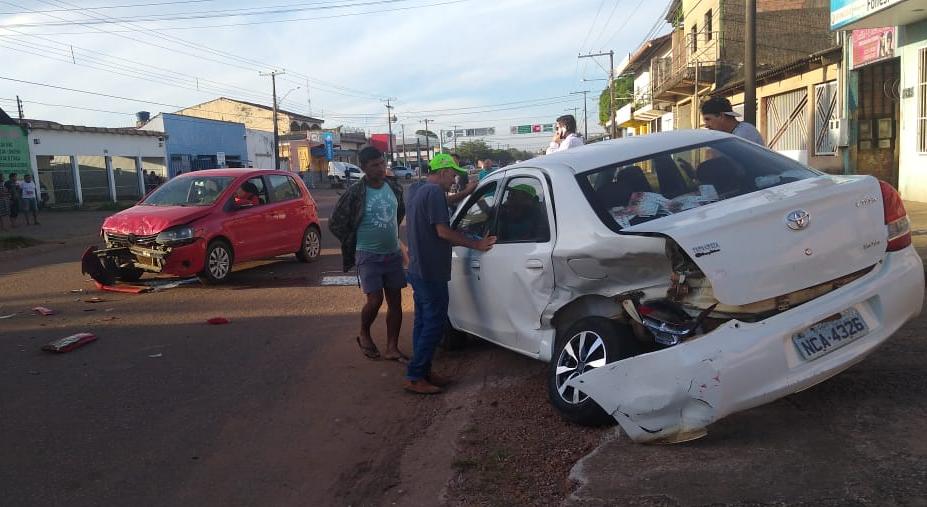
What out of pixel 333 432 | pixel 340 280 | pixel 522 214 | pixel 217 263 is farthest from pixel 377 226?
pixel 217 263

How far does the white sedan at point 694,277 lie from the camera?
11.5 feet

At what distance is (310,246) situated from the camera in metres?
12.0

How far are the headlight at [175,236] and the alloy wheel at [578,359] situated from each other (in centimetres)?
654

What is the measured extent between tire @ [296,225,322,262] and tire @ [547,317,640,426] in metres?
8.07

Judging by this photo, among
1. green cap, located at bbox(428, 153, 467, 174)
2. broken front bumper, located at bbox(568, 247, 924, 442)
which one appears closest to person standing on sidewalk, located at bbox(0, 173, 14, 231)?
green cap, located at bbox(428, 153, 467, 174)

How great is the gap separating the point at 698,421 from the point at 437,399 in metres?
2.16

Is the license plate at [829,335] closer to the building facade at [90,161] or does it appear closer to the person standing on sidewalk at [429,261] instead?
the person standing on sidewalk at [429,261]

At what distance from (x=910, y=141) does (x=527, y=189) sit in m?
12.9

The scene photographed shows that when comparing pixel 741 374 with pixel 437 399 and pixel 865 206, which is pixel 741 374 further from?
pixel 437 399

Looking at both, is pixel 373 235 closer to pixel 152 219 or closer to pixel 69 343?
pixel 69 343

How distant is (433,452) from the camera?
4.20 meters

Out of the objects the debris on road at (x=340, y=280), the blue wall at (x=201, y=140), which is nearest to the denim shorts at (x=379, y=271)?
the debris on road at (x=340, y=280)

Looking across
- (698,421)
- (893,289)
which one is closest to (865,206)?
(893,289)

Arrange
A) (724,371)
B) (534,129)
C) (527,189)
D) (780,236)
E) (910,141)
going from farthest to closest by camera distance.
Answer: (534,129) → (910,141) → (527,189) → (780,236) → (724,371)
